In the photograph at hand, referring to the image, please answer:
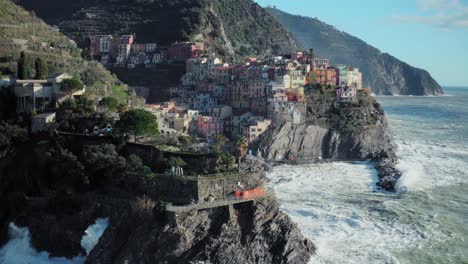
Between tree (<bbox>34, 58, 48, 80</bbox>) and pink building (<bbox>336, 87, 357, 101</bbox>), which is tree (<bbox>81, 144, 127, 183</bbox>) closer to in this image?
tree (<bbox>34, 58, 48, 80</bbox>)

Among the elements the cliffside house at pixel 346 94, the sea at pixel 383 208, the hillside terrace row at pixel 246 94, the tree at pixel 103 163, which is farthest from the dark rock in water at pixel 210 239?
the cliffside house at pixel 346 94

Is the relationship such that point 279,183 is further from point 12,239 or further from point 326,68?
point 326,68

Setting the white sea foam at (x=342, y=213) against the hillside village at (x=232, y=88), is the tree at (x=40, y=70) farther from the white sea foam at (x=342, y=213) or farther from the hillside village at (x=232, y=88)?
the white sea foam at (x=342, y=213)

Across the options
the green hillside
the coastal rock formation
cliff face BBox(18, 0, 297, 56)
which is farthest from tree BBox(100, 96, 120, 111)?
cliff face BBox(18, 0, 297, 56)

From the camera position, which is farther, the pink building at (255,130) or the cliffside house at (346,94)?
the cliffside house at (346,94)

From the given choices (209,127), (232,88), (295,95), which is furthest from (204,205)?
(232,88)

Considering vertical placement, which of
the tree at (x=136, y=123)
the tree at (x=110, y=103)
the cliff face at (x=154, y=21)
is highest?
the cliff face at (x=154, y=21)

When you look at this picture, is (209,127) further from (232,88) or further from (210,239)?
(210,239)
